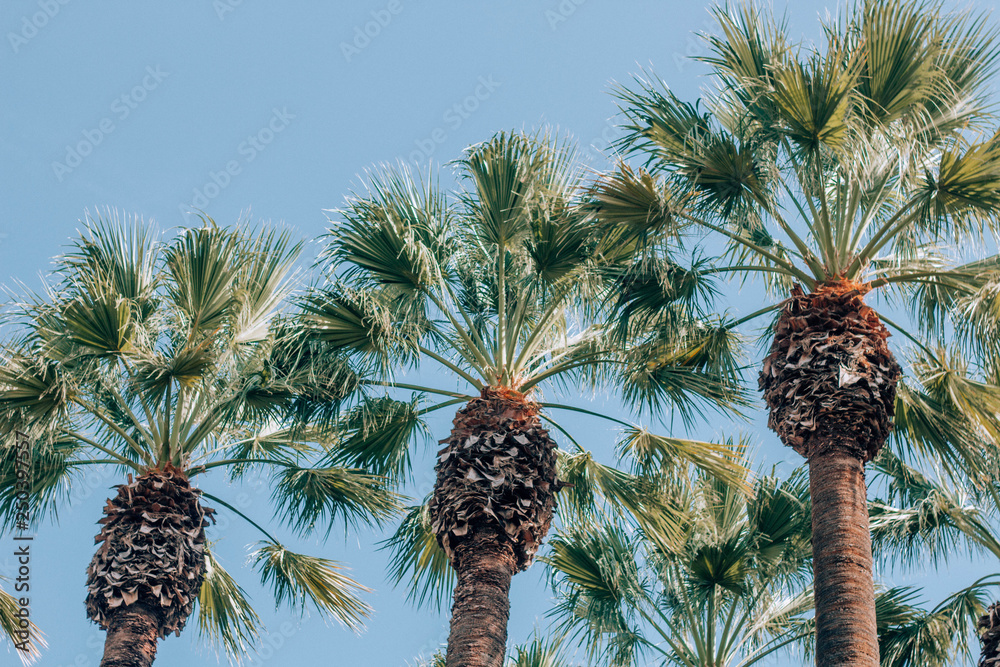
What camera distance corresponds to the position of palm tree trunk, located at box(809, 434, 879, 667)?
8438mm

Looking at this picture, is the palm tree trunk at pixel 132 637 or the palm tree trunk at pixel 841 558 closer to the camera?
the palm tree trunk at pixel 841 558

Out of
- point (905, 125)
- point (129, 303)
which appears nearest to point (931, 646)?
point (905, 125)

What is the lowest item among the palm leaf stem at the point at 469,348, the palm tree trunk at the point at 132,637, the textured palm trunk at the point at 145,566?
the palm tree trunk at the point at 132,637

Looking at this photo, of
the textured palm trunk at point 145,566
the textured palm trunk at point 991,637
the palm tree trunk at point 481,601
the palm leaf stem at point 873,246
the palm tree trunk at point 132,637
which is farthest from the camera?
the textured palm trunk at point 991,637

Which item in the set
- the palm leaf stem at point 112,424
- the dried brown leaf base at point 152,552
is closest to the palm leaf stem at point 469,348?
the dried brown leaf base at point 152,552

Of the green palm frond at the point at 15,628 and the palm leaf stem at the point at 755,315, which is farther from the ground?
the palm leaf stem at the point at 755,315

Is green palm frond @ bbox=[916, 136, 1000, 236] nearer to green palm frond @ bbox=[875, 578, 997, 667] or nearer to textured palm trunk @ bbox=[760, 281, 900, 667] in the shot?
textured palm trunk @ bbox=[760, 281, 900, 667]

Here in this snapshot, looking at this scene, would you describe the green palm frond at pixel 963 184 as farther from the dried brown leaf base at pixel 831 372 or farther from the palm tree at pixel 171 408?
the palm tree at pixel 171 408

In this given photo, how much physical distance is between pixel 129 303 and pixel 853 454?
24.0 ft

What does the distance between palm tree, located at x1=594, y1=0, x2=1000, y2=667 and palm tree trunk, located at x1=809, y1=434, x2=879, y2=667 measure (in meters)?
0.02

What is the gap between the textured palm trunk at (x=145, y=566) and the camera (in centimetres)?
1066

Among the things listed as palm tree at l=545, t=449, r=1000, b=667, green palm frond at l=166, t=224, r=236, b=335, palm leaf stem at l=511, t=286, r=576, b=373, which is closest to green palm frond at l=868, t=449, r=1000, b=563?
palm tree at l=545, t=449, r=1000, b=667

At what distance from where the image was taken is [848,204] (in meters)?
10.7

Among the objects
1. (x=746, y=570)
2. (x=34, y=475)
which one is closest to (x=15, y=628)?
(x=34, y=475)
